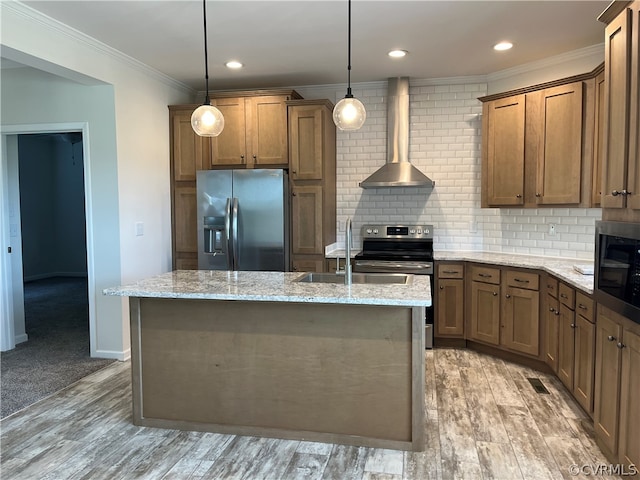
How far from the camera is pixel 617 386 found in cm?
233

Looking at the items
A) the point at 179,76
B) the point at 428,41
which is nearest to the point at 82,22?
the point at 179,76

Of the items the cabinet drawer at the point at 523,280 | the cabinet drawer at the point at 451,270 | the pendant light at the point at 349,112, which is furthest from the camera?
the cabinet drawer at the point at 451,270

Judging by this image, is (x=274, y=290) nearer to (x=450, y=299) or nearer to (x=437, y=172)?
(x=450, y=299)

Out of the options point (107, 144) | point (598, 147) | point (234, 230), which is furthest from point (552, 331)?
point (107, 144)

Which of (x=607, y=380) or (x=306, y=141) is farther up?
(x=306, y=141)

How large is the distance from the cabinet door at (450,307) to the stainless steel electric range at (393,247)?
0.11 meters

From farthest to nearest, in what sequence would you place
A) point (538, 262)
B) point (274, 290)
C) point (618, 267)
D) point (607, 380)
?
point (538, 262) → point (274, 290) → point (607, 380) → point (618, 267)

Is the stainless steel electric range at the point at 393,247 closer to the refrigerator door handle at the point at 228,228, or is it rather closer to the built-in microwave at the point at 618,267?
the refrigerator door handle at the point at 228,228

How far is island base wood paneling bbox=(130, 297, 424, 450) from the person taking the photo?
258cm

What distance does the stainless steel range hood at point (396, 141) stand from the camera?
476 cm

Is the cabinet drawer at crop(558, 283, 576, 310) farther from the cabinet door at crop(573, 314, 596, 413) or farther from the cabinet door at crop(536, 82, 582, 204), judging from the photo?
the cabinet door at crop(536, 82, 582, 204)

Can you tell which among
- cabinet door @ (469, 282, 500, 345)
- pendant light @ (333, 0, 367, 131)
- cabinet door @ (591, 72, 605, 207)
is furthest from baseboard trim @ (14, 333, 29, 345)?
cabinet door @ (591, 72, 605, 207)

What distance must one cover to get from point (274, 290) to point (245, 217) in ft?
6.75

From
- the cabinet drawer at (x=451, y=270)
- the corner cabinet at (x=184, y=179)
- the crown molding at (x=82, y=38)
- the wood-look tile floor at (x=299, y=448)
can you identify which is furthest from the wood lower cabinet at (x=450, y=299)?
the crown molding at (x=82, y=38)
